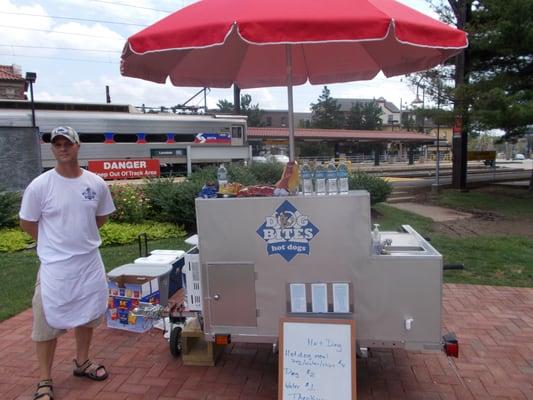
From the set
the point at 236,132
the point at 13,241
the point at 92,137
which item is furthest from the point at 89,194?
the point at 236,132

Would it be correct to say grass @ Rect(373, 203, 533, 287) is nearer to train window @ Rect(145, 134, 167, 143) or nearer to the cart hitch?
the cart hitch

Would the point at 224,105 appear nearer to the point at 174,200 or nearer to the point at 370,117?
the point at 370,117

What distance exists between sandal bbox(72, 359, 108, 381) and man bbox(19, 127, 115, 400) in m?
0.24

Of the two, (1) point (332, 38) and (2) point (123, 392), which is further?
(2) point (123, 392)

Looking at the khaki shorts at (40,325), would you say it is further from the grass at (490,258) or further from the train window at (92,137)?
the train window at (92,137)

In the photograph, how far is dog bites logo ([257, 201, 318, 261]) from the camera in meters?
2.73

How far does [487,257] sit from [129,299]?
4.88 meters

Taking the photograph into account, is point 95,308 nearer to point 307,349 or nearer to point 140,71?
point 307,349

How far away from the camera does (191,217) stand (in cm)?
807

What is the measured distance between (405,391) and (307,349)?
0.90 m

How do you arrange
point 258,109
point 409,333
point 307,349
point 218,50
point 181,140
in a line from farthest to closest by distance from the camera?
point 258,109, point 181,140, point 218,50, point 409,333, point 307,349

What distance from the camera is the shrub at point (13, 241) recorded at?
7.26 meters

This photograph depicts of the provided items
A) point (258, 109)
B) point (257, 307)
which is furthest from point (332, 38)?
point (258, 109)

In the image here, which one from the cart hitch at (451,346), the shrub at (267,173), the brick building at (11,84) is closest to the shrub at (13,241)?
the shrub at (267,173)
